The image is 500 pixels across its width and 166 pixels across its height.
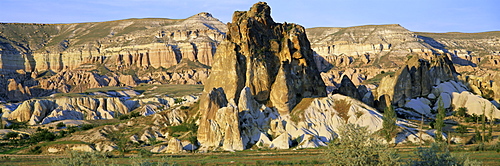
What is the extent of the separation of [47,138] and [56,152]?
9.56 m

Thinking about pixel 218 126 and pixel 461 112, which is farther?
pixel 461 112

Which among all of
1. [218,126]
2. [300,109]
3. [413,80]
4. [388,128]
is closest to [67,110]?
[218,126]

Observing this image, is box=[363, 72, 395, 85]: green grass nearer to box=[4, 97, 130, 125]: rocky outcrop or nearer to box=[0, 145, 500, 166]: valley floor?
box=[4, 97, 130, 125]: rocky outcrop

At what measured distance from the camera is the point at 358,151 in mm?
33469

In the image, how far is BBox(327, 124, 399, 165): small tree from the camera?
32.8 m

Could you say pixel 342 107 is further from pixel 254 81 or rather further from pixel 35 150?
pixel 35 150

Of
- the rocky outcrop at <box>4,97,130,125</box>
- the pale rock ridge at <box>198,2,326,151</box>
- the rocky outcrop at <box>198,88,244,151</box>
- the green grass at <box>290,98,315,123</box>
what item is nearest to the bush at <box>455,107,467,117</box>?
the pale rock ridge at <box>198,2,326,151</box>

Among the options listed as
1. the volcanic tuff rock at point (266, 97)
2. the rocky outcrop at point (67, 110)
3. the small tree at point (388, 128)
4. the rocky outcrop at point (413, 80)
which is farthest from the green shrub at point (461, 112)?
the rocky outcrop at point (67, 110)

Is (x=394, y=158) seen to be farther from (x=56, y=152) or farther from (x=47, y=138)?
(x=47, y=138)

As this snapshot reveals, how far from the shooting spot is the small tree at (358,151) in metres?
32.8

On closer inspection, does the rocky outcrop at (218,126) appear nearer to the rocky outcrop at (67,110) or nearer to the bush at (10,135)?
the bush at (10,135)

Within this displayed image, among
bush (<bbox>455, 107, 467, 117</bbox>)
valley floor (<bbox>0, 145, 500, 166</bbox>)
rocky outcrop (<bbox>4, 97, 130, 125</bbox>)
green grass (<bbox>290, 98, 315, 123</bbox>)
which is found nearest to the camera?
valley floor (<bbox>0, 145, 500, 166</bbox>)

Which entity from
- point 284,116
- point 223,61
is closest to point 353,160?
point 284,116

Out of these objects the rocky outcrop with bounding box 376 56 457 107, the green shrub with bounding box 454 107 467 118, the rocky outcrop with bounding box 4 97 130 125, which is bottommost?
the rocky outcrop with bounding box 4 97 130 125
